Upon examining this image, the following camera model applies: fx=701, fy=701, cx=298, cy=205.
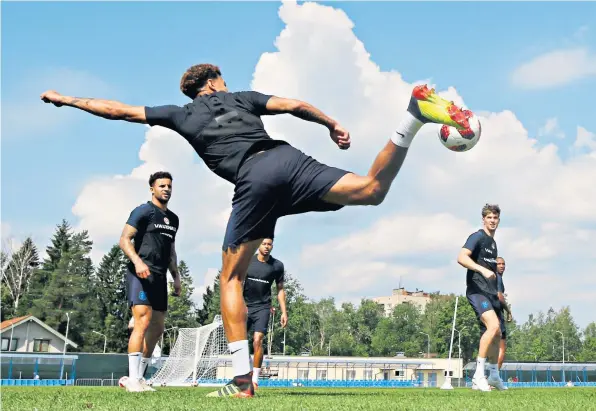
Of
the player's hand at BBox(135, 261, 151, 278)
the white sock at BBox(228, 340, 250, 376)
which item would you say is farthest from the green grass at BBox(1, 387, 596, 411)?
the player's hand at BBox(135, 261, 151, 278)

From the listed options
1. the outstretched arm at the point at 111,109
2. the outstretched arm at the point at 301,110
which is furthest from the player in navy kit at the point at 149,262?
the outstretched arm at the point at 301,110

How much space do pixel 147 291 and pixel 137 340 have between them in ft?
2.14

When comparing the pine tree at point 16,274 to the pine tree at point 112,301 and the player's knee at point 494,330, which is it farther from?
the player's knee at point 494,330

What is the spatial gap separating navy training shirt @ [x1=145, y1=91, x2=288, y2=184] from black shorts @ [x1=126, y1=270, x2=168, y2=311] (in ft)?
11.8

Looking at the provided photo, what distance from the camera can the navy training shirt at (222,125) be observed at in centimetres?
586

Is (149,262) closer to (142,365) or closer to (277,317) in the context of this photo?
(142,365)

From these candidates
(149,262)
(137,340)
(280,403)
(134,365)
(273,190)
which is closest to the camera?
(280,403)

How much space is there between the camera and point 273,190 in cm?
563

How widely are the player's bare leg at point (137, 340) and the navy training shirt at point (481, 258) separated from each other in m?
5.50

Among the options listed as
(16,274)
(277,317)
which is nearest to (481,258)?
(16,274)

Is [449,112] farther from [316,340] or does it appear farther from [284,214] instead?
[316,340]

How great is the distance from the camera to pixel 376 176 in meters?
5.54

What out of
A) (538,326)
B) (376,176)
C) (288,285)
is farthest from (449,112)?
(538,326)

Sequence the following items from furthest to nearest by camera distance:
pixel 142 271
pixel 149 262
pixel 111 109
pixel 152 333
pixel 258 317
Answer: pixel 258 317
pixel 152 333
pixel 149 262
pixel 142 271
pixel 111 109
